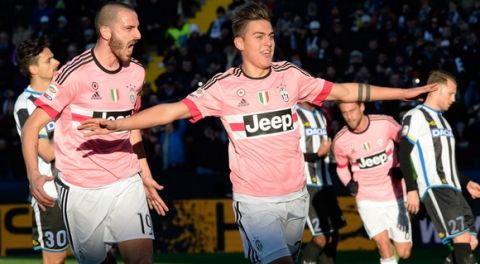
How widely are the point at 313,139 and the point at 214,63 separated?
24.5 ft

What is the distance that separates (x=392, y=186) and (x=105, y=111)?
5552mm

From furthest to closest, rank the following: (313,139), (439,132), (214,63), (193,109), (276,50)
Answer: (276,50)
(214,63)
(313,139)
(439,132)
(193,109)

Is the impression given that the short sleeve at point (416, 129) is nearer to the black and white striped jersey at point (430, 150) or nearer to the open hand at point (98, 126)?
the black and white striped jersey at point (430, 150)

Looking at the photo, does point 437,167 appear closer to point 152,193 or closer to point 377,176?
point 377,176

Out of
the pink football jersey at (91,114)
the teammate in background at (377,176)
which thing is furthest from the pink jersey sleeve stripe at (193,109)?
the teammate in background at (377,176)

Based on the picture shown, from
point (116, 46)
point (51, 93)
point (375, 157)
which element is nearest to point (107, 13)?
point (116, 46)

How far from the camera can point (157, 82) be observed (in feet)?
70.5

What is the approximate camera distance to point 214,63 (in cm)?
2116

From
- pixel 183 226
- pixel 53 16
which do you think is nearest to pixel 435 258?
pixel 183 226

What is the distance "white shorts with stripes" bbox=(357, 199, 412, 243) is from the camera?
1309 cm

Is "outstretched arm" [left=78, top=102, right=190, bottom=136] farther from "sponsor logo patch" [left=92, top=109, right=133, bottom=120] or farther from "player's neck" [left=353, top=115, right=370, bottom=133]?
"player's neck" [left=353, top=115, right=370, bottom=133]

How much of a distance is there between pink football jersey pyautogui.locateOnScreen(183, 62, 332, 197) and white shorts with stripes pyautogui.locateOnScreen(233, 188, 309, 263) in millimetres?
74

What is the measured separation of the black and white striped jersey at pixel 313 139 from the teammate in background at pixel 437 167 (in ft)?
8.19

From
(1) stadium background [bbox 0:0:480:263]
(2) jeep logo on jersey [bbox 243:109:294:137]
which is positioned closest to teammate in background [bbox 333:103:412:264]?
(1) stadium background [bbox 0:0:480:263]
